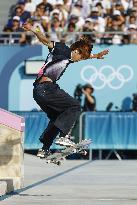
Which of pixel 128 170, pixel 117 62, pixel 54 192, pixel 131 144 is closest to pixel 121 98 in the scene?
pixel 117 62

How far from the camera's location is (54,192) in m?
11.6

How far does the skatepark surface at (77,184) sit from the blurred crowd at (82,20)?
4.73m

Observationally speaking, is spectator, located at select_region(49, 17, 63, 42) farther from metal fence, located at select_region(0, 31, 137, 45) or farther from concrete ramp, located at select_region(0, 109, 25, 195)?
concrete ramp, located at select_region(0, 109, 25, 195)

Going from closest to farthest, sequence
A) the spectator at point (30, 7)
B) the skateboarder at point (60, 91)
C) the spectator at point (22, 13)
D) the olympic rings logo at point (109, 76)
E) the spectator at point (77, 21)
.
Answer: the skateboarder at point (60, 91), the spectator at point (77, 21), the olympic rings logo at point (109, 76), the spectator at point (22, 13), the spectator at point (30, 7)

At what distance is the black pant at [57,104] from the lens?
1113 centimetres

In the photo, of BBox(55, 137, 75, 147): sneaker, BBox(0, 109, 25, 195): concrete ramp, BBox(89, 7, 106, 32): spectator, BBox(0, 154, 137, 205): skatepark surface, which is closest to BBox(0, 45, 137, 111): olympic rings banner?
BBox(89, 7, 106, 32): spectator

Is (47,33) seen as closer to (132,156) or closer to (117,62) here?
(117,62)

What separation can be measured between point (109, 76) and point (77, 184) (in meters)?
10.8

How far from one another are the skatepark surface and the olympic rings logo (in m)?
4.60

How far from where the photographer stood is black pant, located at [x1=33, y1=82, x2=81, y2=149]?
1113cm

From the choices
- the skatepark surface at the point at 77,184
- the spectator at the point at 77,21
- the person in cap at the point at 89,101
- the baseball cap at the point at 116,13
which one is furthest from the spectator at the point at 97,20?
the skatepark surface at the point at 77,184

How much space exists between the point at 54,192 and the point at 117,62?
12.5 meters

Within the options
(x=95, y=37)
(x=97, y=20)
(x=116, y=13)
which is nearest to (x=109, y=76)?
(x=95, y=37)

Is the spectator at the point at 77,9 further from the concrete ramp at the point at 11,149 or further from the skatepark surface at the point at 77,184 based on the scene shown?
the concrete ramp at the point at 11,149
